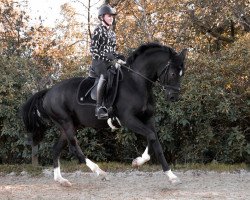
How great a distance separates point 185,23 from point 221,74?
7891mm

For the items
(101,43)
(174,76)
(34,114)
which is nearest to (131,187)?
(174,76)

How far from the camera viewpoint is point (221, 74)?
920 cm

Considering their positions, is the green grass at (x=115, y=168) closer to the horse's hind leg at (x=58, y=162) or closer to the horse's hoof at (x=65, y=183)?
the horse's hind leg at (x=58, y=162)

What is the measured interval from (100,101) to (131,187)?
1.66 m

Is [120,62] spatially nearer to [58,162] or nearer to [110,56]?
[110,56]

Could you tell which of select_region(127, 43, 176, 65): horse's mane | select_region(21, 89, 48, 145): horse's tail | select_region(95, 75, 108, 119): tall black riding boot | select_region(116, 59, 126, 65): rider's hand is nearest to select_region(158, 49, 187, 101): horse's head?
select_region(127, 43, 176, 65): horse's mane

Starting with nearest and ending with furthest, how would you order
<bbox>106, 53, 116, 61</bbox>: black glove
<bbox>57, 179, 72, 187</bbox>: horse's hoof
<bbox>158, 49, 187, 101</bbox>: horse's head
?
<bbox>158, 49, 187, 101</bbox>: horse's head
<bbox>106, 53, 116, 61</bbox>: black glove
<bbox>57, 179, 72, 187</bbox>: horse's hoof

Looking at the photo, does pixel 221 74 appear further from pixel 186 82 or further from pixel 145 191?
pixel 145 191

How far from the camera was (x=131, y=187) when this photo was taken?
7438 millimetres

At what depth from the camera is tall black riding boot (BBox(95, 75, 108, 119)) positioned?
23.7ft

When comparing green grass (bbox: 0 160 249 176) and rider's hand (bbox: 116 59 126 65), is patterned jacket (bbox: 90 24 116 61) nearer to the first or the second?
rider's hand (bbox: 116 59 126 65)

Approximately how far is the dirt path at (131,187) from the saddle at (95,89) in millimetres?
1467

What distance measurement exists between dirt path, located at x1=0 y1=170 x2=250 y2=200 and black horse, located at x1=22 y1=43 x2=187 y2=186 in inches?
13.5

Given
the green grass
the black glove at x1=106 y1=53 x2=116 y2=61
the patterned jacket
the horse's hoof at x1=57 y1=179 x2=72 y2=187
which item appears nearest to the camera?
the black glove at x1=106 y1=53 x2=116 y2=61
